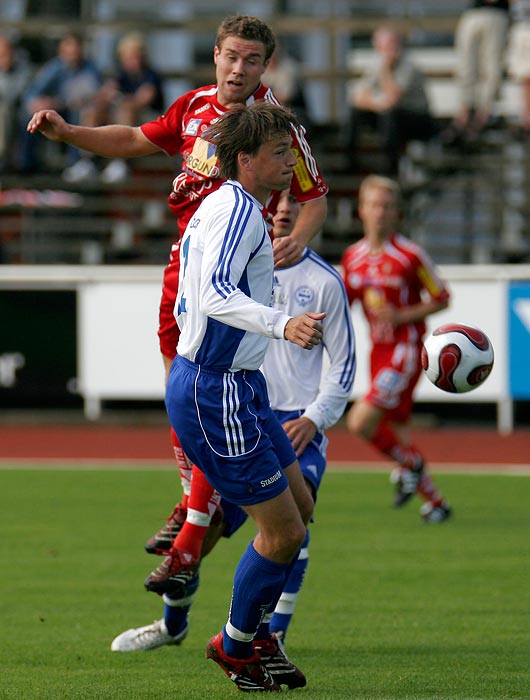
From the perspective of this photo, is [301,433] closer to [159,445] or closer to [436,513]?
[436,513]

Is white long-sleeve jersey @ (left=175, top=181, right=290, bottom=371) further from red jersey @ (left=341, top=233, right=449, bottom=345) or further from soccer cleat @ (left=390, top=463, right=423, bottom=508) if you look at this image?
red jersey @ (left=341, top=233, right=449, bottom=345)

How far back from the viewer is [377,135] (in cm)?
1881

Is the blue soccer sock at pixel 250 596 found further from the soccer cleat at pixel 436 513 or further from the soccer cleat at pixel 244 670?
the soccer cleat at pixel 436 513

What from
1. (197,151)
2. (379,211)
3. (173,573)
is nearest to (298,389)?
(173,573)

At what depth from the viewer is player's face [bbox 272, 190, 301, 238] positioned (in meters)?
6.52

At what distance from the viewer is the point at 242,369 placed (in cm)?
536

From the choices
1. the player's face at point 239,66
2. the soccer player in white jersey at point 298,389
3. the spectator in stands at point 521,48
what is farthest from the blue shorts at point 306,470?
the spectator in stands at point 521,48

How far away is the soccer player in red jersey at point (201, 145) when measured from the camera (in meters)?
6.07

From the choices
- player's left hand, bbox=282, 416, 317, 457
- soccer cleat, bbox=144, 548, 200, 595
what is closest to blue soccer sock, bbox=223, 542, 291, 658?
soccer cleat, bbox=144, 548, 200, 595

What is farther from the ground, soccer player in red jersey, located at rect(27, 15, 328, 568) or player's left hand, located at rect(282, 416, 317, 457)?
soccer player in red jersey, located at rect(27, 15, 328, 568)

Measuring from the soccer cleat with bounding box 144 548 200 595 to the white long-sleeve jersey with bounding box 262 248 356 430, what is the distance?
0.87m

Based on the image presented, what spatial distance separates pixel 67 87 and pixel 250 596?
13.9 metres

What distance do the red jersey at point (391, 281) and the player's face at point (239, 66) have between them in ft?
15.8

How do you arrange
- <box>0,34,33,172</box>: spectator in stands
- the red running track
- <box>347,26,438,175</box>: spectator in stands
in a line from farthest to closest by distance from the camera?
<box>0,34,33,172</box>: spectator in stands, <box>347,26,438,175</box>: spectator in stands, the red running track
